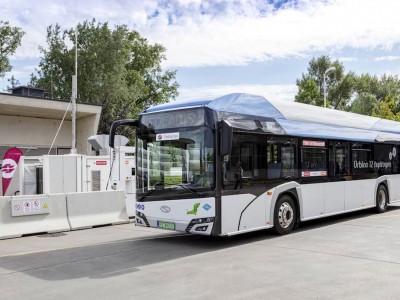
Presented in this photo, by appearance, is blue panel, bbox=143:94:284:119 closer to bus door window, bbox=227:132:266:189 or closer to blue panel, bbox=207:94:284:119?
blue panel, bbox=207:94:284:119

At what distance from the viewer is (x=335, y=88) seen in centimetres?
6394

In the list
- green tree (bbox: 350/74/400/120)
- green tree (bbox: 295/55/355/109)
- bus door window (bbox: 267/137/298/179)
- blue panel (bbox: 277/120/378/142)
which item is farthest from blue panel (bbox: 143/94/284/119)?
green tree (bbox: 295/55/355/109)

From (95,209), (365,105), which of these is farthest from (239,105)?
(365,105)

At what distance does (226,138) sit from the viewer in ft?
26.1

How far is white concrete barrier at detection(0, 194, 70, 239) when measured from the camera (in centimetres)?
1049

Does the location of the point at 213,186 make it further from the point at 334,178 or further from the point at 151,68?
the point at 151,68

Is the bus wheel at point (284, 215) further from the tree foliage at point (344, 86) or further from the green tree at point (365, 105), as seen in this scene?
Answer: the tree foliage at point (344, 86)

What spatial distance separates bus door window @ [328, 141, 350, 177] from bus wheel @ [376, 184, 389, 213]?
2.26m

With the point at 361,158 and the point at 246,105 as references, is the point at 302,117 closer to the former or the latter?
the point at 246,105

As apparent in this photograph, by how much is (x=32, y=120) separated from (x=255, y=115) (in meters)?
16.3

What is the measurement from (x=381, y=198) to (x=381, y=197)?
1.4 inches

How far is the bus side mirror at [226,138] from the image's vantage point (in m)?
7.89

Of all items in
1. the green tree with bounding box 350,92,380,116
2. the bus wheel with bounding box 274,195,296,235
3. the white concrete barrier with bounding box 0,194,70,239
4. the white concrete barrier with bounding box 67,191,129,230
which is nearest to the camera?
the bus wheel with bounding box 274,195,296,235

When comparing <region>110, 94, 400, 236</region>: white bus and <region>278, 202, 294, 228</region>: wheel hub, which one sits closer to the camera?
<region>110, 94, 400, 236</region>: white bus
